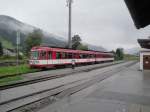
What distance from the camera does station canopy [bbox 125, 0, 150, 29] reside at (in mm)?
4853

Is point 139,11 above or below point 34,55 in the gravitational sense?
above

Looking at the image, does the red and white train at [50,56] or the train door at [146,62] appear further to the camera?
the train door at [146,62]

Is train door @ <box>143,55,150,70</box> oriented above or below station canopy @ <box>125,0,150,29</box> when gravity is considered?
below

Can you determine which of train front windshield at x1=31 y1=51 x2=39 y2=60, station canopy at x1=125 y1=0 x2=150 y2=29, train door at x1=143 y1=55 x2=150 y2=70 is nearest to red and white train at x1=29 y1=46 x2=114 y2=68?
train front windshield at x1=31 y1=51 x2=39 y2=60

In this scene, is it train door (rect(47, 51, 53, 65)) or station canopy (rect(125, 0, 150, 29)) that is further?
train door (rect(47, 51, 53, 65))

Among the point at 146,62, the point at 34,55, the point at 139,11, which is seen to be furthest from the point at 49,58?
the point at 139,11

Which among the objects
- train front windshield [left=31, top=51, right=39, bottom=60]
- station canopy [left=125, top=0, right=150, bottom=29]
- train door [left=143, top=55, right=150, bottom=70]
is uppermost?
station canopy [left=125, top=0, right=150, bottom=29]

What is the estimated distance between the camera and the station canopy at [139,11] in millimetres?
4853

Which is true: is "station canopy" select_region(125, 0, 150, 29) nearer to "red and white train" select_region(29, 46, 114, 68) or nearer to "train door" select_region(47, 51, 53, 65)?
"red and white train" select_region(29, 46, 114, 68)

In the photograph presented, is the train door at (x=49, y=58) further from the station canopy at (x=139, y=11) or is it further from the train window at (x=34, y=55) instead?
the station canopy at (x=139, y=11)

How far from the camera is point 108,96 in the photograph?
12.2 metres

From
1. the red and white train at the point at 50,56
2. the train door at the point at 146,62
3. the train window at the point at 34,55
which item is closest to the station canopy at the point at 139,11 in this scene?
Result: the red and white train at the point at 50,56

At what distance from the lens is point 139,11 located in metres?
5.63

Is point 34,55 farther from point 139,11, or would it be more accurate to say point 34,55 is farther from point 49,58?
point 139,11
